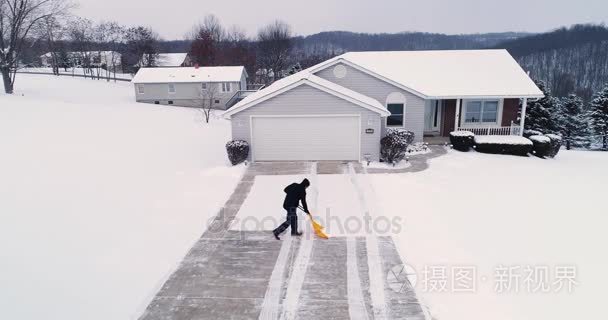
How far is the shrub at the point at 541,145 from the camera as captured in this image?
18312 millimetres

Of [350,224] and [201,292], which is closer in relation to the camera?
[201,292]

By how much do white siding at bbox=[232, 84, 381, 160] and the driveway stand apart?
5.13m

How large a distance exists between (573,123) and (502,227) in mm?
38408

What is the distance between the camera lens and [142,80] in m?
42.0

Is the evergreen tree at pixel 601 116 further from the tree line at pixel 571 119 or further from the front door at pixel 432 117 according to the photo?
the front door at pixel 432 117

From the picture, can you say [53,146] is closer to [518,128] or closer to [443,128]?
[443,128]

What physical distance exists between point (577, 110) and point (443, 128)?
29112 mm

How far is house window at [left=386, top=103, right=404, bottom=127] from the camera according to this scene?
20000 mm

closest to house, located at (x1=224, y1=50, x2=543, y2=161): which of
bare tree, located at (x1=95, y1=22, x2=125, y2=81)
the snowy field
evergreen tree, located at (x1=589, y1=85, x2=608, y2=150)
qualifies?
the snowy field

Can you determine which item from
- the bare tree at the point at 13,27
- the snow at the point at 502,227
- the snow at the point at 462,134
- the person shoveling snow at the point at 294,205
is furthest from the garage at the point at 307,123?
the bare tree at the point at 13,27

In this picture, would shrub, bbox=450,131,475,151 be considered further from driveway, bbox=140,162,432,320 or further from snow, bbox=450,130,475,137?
driveway, bbox=140,162,432,320

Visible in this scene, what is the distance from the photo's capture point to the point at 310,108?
16297mm

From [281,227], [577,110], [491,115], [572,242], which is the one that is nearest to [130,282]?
[281,227]

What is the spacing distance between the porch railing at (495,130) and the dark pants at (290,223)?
556 inches
